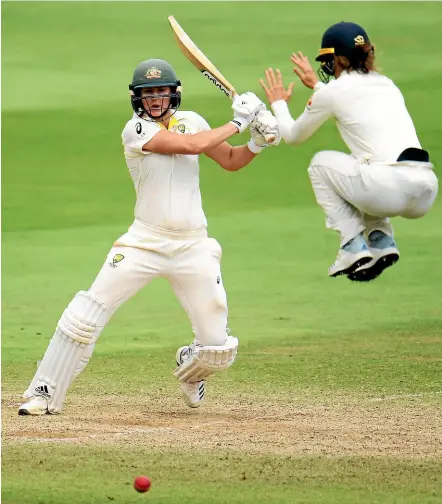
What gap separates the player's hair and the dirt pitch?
1875 millimetres

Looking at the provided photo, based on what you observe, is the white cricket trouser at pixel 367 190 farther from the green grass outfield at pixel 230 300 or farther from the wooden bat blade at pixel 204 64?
the green grass outfield at pixel 230 300

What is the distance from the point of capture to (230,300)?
39.5 ft

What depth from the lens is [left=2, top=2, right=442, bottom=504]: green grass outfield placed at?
22.7 feet

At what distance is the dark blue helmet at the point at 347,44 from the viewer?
7.50 meters

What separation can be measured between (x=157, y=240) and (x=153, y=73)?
873mm

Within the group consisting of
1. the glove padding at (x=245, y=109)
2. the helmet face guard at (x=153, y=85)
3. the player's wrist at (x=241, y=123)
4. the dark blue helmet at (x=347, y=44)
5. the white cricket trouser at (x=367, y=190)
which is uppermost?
the dark blue helmet at (x=347, y=44)

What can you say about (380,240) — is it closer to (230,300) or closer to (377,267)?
(377,267)

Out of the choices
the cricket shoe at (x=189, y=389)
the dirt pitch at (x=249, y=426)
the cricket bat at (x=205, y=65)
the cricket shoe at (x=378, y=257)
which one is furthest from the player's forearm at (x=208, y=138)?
the dirt pitch at (x=249, y=426)

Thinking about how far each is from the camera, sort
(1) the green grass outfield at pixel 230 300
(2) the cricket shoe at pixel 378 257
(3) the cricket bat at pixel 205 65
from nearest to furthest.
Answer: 1. (1) the green grass outfield at pixel 230 300
2. (2) the cricket shoe at pixel 378 257
3. (3) the cricket bat at pixel 205 65

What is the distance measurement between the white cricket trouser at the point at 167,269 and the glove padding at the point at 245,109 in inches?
24.5

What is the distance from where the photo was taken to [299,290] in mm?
12320

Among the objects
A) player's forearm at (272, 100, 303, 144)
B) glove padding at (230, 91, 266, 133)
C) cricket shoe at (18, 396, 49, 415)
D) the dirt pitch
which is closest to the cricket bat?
glove padding at (230, 91, 266, 133)

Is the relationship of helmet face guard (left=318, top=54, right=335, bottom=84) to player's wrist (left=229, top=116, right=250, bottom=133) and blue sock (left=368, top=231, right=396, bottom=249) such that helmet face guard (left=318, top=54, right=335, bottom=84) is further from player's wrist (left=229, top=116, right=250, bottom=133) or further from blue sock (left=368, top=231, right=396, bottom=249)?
blue sock (left=368, top=231, right=396, bottom=249)

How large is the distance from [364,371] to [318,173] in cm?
215
